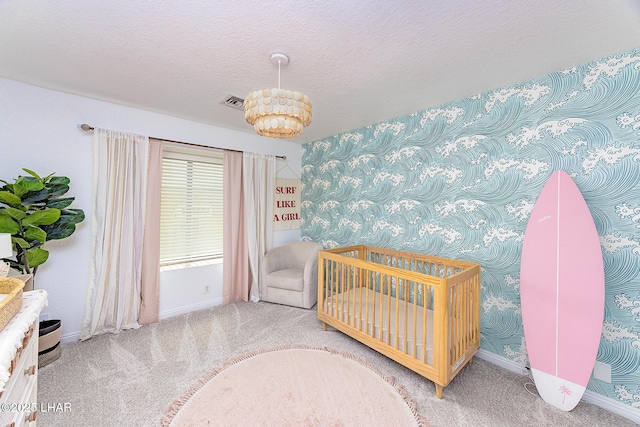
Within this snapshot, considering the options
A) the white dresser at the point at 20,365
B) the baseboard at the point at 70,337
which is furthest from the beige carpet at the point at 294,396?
the baseboard at the point at 70,337

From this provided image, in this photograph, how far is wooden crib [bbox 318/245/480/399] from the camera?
164 centimetres

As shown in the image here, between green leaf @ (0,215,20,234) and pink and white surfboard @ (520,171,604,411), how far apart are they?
3.66m

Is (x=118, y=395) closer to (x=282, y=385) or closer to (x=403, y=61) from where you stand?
(x=282, y=385)

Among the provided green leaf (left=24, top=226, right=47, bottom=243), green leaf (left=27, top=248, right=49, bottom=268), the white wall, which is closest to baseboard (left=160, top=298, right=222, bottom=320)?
the white wall

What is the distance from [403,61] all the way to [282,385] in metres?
2.41

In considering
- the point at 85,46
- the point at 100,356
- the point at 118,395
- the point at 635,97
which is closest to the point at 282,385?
the point at 118,395

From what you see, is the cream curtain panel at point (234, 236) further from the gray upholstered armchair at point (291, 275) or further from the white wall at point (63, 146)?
the white wall at point (63, 146)

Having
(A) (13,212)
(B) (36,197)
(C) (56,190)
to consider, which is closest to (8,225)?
(A) (13,212)

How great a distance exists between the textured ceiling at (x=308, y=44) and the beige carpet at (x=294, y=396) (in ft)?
7.40

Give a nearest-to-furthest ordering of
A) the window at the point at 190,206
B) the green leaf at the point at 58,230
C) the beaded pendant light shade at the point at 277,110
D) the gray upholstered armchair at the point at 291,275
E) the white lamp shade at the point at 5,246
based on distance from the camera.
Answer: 1. the white lamp shade at the point at 5,246
2. the beaded pendant light shade at the point at 277,110
3. the green leaf at the point at 58,230
4. the window at the point at 190,206
5. the gray upholstered armchair at the point at 291,275

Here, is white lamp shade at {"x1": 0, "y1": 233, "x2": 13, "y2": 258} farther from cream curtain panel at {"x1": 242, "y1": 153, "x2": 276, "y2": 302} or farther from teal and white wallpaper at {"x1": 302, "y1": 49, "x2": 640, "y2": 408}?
teal and white wallpaper at {"x1": 302, "y1": 49, "x2": 640, "y2": 408}

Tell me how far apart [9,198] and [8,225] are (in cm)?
19

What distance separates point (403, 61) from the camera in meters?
1.71

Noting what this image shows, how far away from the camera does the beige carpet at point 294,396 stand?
1458mm
